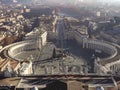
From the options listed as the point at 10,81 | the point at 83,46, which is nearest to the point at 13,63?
the point at 10,81

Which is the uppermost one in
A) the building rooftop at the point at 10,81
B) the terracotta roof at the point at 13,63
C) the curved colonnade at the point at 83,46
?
the building rooftop at the point at 10,81

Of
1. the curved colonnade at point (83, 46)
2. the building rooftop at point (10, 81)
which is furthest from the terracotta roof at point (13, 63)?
the building rooftop at point (10, 81)

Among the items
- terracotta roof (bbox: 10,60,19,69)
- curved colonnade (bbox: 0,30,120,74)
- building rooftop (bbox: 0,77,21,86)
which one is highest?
building rooftop (bbox: 0,77,21,86)

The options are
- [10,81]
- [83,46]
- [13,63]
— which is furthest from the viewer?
[83,46]

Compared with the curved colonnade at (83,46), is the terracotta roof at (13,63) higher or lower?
higher

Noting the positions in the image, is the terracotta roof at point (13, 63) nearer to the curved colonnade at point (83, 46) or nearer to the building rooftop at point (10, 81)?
the curved colonnade at point (83, 46)

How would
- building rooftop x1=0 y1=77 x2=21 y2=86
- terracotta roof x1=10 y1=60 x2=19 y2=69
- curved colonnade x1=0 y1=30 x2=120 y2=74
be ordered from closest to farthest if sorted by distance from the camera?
building rooftop x1=0 y1=77 x2=21 y2=86 → terracotta roof x1=10 y1=60 x2=19 y2=69 → curved colonnade x1=0 y1=30 x2=120 y2=74

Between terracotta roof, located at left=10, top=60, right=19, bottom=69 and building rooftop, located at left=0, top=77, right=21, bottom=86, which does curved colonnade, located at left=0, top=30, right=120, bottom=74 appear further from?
building rooftop, located at left=0, top=77, right=21, bottom=86

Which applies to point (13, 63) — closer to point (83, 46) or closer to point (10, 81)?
point (10, 81)

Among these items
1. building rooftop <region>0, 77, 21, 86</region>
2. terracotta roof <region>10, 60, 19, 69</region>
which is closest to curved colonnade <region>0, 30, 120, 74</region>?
terracotta roof <region>10, 60, 19, 69</region>

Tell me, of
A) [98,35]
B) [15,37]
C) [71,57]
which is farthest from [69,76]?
[98,35]

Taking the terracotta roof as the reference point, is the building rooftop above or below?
above

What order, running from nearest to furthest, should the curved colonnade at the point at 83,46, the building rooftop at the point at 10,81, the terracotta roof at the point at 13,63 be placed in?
the building rooftop at the point at 10,81, the terracotta roof at the point at 13,63, the curved colonnade at the point at 83,46
